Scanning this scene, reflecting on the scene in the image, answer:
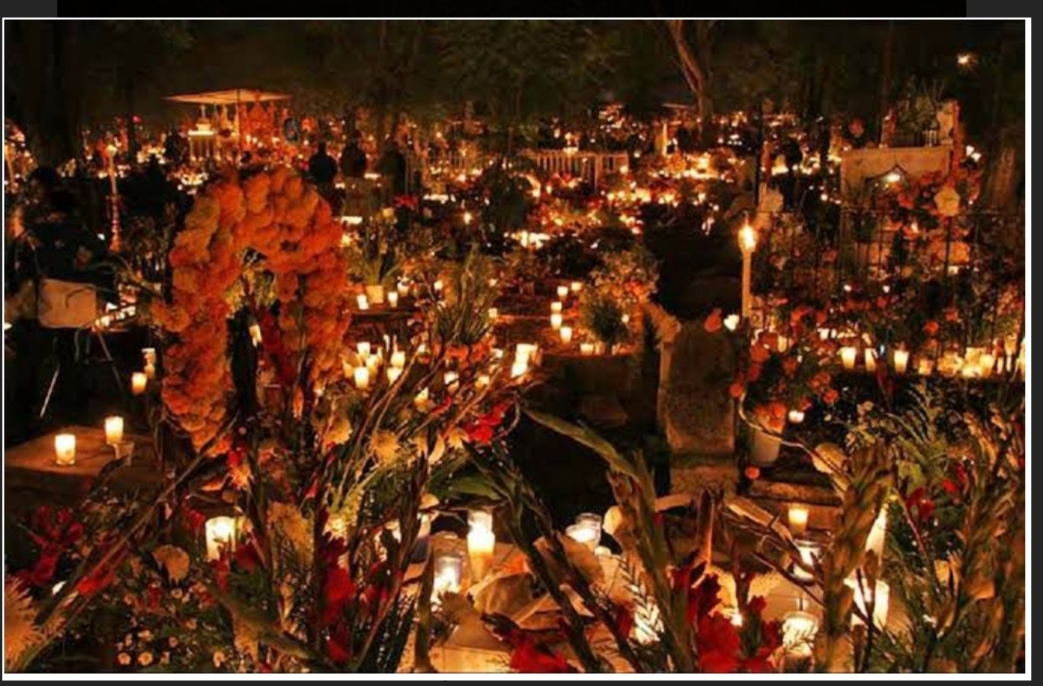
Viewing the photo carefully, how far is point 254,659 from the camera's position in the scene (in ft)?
7.05

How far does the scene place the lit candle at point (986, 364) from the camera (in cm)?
592

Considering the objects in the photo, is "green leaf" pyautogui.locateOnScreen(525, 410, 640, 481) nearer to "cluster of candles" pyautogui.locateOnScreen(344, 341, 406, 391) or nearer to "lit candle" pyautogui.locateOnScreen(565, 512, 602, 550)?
"lit candle" pyautogui.locateOnScreen(565, 512, 602, 550)

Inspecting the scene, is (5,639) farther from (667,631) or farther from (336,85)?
(336,85)

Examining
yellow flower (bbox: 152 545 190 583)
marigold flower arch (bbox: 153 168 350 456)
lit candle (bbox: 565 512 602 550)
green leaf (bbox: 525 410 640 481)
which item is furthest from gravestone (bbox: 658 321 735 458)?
green leaf (bbox: 525 410 640 481)

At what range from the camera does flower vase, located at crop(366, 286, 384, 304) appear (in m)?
8.66

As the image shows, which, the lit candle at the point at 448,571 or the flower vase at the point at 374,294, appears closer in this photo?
the lit candle at the point at 448,571

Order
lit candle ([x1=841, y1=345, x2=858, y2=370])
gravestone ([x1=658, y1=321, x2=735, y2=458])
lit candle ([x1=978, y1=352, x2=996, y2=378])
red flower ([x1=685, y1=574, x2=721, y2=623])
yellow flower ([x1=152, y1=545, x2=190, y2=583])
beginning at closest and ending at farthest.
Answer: red flower ([x1=685, y1=574, x2=721, y2=623]) < yellow flower ([x1=152, y1=545, x2=190, y2=583]) < gravestone ([x1=658, y1=321, x2=735, y2=458]) < lit candle ([x1=978, y1=352, x2=996, y2=378]) < lit candle ([x1=841, y1=345, x2=858, y2=370])

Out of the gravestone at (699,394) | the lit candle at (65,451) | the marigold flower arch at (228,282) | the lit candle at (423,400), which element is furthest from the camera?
the gravestone at (699,394)

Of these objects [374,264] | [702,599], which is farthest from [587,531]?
[374,264]

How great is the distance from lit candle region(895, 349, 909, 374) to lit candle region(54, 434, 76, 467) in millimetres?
4030

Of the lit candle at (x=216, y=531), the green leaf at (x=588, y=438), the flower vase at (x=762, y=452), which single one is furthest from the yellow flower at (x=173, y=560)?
the flower vase at (x=762, y=452)

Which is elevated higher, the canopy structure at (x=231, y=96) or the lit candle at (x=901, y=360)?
the canopy structure at (x=231, y=96)

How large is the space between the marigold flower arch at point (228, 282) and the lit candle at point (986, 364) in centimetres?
409

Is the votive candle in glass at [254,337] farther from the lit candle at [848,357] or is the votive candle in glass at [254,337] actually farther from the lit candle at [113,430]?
the lit candle at [848,357]
